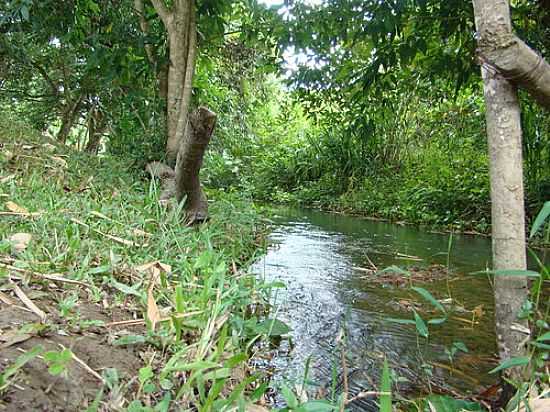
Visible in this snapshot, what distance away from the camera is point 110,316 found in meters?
1.11

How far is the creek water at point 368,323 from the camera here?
4.60 ft

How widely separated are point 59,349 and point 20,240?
62 centimetres

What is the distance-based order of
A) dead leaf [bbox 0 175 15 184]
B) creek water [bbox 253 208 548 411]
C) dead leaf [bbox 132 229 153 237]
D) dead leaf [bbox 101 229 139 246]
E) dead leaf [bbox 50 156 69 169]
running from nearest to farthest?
creek water [bbox 253 208 548 411] → dead leaf [bbox 101 229 139 246] → dead leaf [bbox 132 229 153 237] → dead leaf [bbox 0 175 15 184] → dead leaf [bbox 50 156 69 169]

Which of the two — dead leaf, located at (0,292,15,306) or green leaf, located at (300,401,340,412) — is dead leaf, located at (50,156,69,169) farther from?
green leaf, located at (300,401,340,412)

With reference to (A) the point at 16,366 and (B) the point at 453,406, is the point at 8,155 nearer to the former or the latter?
(A) the point at 16,366

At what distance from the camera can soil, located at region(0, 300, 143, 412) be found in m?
0.72

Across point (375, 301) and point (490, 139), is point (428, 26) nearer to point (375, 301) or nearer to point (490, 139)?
point (375, 301)

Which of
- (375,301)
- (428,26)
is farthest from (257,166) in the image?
(375,301)

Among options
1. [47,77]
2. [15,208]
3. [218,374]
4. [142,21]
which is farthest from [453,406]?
[47,77]

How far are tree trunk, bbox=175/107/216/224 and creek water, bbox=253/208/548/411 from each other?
21.1 inches

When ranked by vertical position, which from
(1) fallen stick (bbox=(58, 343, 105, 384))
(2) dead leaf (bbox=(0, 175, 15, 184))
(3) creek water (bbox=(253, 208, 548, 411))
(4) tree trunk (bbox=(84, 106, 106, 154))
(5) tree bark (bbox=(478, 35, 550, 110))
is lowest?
(3) creek water (bbox=(253, 208, 548, 411))

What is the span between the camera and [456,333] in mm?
1814

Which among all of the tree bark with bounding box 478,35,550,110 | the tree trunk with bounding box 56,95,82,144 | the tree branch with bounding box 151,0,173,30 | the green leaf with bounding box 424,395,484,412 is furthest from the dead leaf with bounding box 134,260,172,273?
the tree trunk with bounding box 56,95,82,144

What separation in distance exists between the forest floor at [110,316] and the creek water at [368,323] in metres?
0.20
